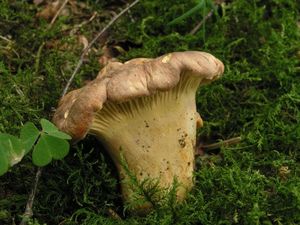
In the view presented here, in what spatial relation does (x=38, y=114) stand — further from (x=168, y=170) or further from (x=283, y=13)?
(x=283, y=13)

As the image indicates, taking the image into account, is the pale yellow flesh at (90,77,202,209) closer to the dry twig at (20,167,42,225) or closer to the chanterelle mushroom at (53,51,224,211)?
the chanterelle mushroom at (53,51,224,211)

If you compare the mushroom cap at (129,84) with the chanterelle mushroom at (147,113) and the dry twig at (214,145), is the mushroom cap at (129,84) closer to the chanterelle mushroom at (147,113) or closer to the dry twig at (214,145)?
the chanterelle mushroom at (147,113)

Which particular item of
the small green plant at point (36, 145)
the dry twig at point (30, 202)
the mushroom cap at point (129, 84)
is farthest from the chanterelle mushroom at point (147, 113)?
the dry twig at point (30, 202)

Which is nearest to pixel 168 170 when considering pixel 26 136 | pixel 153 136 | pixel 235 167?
pixel 153 136

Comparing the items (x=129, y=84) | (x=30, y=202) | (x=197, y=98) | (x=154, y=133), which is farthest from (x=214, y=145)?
(x=30, y=202)

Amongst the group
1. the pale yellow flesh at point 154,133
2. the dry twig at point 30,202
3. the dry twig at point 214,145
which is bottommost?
the dry twig at point 214,145

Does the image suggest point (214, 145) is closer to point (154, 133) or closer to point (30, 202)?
point (154, 133)

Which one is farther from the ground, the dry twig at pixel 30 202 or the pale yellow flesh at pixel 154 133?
the pale yellow flesh at pixel 154 133

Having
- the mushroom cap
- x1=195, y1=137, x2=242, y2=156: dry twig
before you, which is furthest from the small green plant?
x1=195, y1=137, x2=242, y2=156: dry twig
